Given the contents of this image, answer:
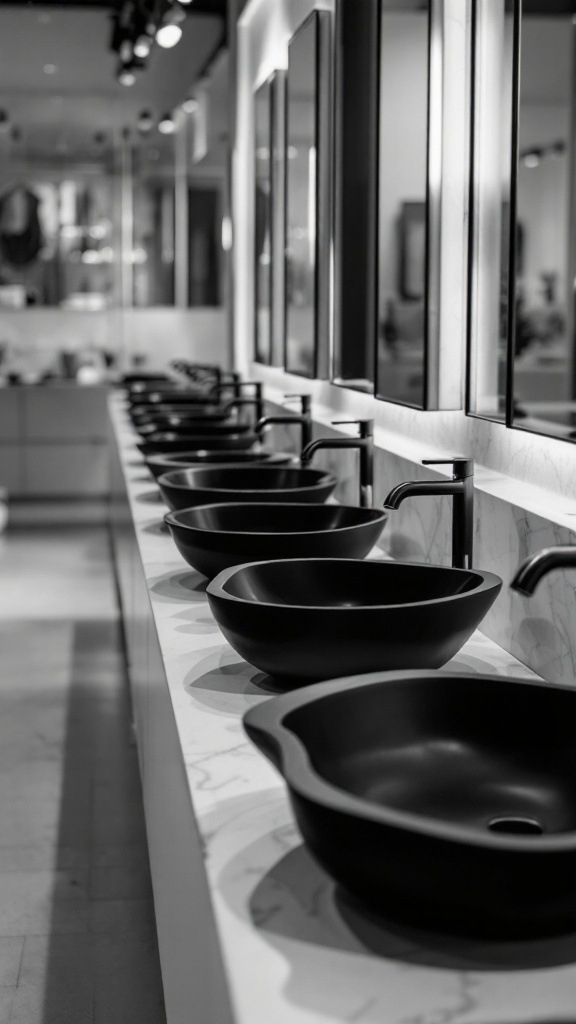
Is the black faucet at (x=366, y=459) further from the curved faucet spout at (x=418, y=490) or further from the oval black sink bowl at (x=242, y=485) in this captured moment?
the curved faucet spout at (x=418, y=490)

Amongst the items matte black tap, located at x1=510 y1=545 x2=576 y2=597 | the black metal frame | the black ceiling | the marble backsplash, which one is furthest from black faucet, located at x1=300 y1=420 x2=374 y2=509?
the black ceiling

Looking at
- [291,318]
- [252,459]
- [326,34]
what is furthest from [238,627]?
[291,318]

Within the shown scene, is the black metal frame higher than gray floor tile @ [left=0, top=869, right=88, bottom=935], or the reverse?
the black metal frame

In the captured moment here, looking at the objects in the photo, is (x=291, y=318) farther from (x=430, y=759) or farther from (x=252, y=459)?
(x=430, y=759)

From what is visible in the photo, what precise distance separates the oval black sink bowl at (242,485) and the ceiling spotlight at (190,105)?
17.7 ft

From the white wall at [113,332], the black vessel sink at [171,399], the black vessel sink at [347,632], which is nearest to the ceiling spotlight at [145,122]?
the white wall at [113,332]

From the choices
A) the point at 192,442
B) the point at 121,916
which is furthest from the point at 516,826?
the point at 192,442

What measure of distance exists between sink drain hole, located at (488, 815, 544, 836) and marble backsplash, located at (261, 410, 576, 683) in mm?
431

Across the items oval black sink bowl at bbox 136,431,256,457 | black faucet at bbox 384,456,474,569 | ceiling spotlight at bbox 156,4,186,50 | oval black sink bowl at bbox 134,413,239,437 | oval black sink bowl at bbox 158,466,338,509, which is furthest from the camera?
ceiling spotlight at bbox 156,4,186,50

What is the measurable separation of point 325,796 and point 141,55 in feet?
17.7

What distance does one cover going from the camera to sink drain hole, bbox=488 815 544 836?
0.98m

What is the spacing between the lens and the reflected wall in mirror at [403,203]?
2.27 meters

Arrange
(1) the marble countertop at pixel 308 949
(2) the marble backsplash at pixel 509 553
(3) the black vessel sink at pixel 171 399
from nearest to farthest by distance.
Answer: (1) the marble countertop at pixel 308 949 < (2) the marble backsplash at pixel 509 553 < (3) the black vessel sink at pixel 171 399

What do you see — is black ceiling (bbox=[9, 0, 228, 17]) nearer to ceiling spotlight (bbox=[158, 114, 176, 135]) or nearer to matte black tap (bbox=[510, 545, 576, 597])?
ceiling spotlight (bbox=[158, 114, 176, 135])
